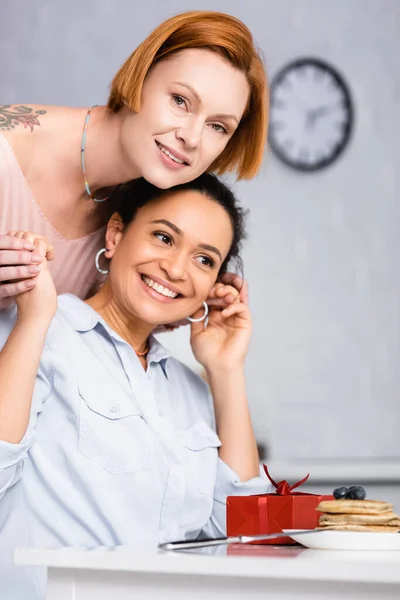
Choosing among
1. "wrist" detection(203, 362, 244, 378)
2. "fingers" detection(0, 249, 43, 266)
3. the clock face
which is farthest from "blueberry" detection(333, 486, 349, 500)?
the clock face

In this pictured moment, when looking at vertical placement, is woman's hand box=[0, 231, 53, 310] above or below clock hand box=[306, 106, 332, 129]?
below

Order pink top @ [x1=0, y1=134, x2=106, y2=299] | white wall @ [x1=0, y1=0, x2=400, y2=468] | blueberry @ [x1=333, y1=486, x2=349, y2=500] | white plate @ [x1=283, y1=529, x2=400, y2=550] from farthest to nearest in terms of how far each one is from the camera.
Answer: white wall @ [x1=0, y1=0, x2=400, y2=468] < pink top @ [x1=0, y1=134, x2=106, y2=299] < blueberry @ [x1=333, y1=486, x2=349, y2=500] < white plate @ [x1=283, y1=529, x2=400, y2=550]

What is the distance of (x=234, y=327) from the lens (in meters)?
1.69

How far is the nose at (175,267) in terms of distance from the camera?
1451 mm

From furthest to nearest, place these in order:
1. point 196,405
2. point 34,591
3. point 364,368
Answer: point 364,368, point 196,405, point 34,591

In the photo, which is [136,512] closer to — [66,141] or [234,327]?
[234,327]

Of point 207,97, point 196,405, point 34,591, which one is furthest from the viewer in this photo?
point 196,405

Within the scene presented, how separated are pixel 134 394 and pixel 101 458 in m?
0.16

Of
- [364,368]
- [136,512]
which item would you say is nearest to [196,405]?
[136,512]

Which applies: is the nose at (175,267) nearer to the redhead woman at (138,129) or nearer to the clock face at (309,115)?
the redhead woman at (138,129)

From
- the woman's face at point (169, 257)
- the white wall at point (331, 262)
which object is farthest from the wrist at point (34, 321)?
the white wall at point (331, 262)

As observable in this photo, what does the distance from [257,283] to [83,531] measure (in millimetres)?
1894

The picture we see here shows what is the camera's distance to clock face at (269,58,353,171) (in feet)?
10.00

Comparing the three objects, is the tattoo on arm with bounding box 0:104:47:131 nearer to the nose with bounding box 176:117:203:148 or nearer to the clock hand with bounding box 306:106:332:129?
the nose with bounding box 176:117:203:148
